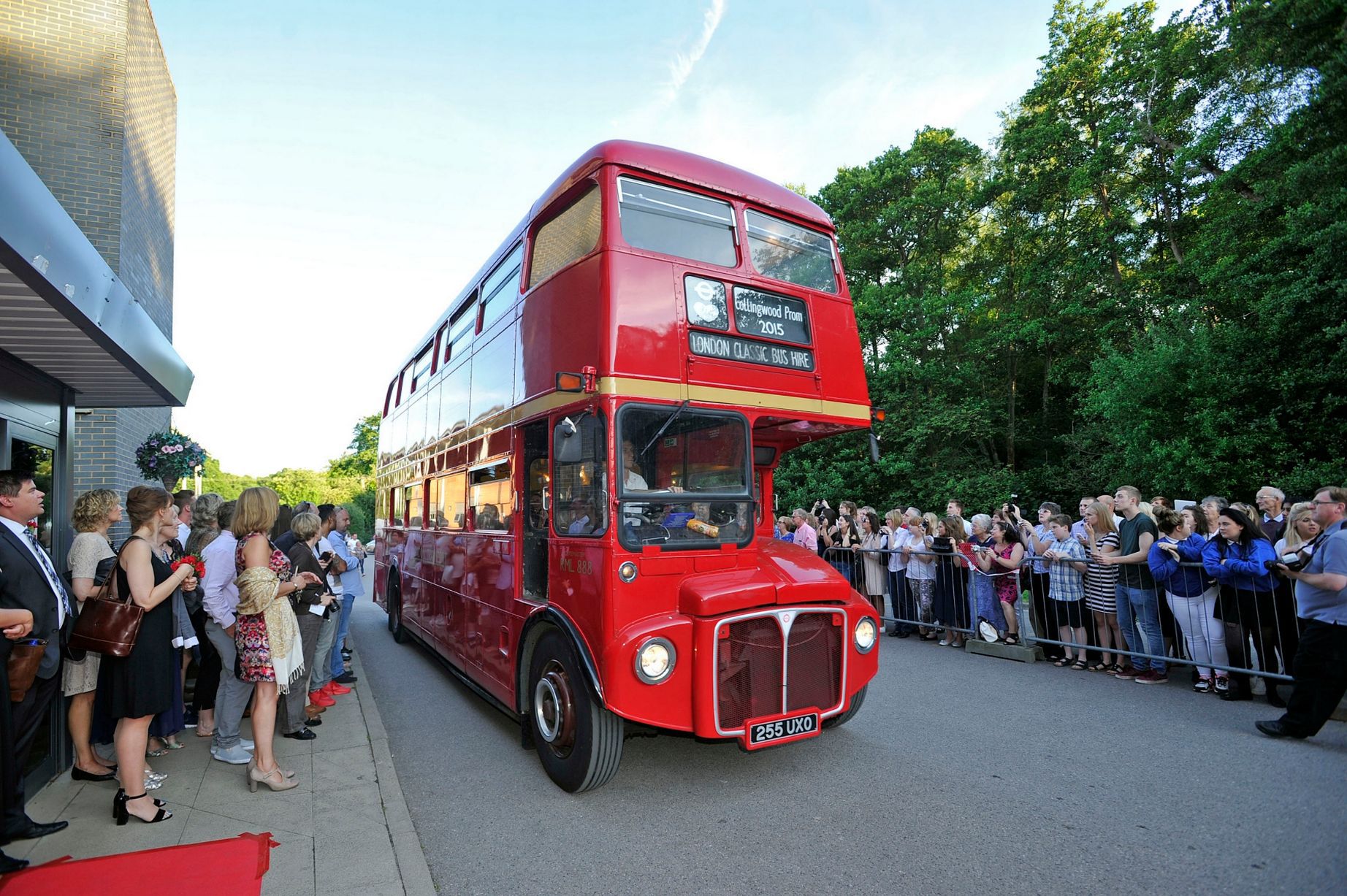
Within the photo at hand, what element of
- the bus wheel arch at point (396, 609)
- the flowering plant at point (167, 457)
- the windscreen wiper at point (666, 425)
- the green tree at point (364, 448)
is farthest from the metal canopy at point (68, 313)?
the green tree at point (364, 448)

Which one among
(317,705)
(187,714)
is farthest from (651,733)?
(187,714)

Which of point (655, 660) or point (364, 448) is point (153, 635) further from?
point (364, 448)

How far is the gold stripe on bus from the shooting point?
4438mm

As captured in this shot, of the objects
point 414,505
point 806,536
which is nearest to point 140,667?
point 414,505

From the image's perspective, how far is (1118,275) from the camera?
20922mm

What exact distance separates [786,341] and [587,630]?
2.53m

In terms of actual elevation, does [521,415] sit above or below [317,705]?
above

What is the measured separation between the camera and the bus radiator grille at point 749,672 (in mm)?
4320

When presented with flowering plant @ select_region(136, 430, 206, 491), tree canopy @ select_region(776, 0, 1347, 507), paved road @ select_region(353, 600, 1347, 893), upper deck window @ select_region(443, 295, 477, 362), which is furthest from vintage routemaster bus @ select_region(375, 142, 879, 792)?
tree canopy @ select_region(776, 0, 1347, 507)

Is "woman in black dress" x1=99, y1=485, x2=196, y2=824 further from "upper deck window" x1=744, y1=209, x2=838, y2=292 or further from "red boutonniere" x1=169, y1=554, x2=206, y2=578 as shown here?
"upper deck window" x1=744, y1=209, x2=838, y2=292

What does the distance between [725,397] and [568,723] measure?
7.87 ft

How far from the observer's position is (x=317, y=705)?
20.6ft

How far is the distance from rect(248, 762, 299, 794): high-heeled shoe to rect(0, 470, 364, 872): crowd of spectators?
0.04ft

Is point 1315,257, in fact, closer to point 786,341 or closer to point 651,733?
point 786,341
